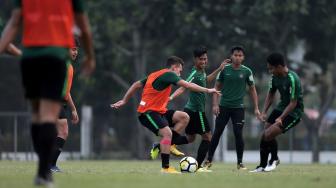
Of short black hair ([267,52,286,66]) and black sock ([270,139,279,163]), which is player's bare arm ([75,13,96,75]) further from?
black sock ([270,139,279,163])

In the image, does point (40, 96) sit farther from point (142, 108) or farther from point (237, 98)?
point (237, 98)

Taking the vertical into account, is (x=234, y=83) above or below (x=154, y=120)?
above

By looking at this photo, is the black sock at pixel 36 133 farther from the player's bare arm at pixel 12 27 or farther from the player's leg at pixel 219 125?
the player's leg at pixel 219 125

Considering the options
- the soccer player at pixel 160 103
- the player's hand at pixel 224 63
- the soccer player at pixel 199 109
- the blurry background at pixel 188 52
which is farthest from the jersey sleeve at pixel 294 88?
the blurry background at pixel 188 52

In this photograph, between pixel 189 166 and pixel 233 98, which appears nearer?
pixel 189 166

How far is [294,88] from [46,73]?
665cm

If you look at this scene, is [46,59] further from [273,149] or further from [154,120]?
[273,149]

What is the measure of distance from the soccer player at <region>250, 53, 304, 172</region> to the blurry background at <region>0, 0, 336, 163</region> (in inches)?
655

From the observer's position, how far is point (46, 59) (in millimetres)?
9586

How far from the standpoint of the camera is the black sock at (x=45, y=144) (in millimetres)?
9609

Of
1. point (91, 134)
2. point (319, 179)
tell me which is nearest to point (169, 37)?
point (91, 134)

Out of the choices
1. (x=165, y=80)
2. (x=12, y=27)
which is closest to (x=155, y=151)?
(x=165, y=80)

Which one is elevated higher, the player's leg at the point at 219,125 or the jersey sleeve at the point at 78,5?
the jersey sleeve at the point at 78,5

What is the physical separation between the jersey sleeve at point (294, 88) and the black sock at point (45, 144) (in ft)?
21.2
